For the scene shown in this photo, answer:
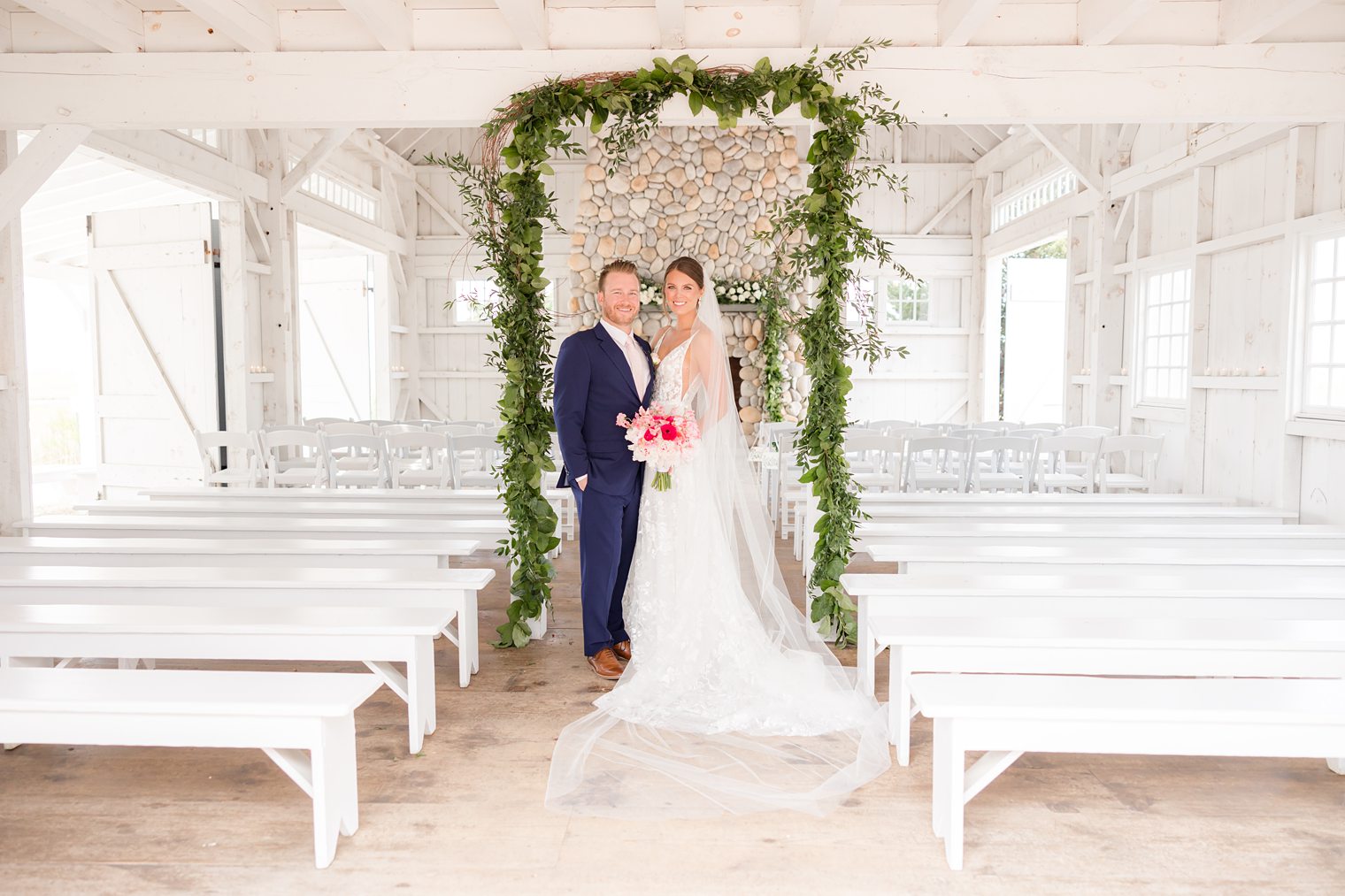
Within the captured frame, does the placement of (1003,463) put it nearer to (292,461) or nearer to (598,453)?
(598,453)

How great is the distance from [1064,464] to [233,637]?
6.92 meters

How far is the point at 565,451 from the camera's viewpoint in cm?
389

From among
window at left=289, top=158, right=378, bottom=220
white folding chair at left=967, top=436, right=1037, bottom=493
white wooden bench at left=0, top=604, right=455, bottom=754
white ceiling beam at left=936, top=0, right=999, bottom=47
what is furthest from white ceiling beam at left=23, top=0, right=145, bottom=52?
window at left=289, top=158, right=378, bottom=220

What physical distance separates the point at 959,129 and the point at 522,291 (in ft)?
39.8

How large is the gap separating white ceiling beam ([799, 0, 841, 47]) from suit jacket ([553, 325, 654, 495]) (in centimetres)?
174

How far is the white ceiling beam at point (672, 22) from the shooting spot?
162 inches

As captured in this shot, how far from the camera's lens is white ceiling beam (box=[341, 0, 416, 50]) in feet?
13.1

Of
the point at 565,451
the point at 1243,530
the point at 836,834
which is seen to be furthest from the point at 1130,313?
the point at 836,834

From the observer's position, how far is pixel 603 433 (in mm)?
3928

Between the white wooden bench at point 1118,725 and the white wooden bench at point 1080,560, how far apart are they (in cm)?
144

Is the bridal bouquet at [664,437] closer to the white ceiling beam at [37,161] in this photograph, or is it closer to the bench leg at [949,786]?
the bench leg at [949,786]

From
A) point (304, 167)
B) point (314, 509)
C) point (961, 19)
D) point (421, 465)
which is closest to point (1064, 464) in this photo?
point (961, 19)

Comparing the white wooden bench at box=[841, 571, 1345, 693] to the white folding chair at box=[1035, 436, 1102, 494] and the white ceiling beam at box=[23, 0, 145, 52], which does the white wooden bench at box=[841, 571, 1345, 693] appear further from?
the white ceiling beam at box=[23, 0, 145, 52]

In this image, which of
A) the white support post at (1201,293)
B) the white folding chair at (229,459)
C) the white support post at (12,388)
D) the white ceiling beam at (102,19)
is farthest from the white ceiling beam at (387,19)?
the white support post at (1201,293)
